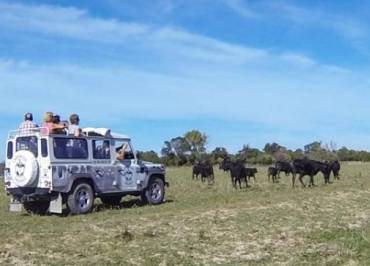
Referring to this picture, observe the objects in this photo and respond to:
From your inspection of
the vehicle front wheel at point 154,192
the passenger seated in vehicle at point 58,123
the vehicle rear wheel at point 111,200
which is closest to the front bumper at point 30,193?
the passenger seated in vehicle at point 58,123

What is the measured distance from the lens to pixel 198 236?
40.5 feet

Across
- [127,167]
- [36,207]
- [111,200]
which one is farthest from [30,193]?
[111,200]

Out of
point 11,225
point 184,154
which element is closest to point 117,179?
point 11,225

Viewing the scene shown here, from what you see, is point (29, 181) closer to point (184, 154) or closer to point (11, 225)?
point (11, 225)

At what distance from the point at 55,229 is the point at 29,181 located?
3.35m

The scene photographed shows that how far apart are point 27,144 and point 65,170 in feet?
4.40

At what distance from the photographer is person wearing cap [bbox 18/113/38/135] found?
17328 millimetres

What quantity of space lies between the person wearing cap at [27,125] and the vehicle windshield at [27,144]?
0.63 feet

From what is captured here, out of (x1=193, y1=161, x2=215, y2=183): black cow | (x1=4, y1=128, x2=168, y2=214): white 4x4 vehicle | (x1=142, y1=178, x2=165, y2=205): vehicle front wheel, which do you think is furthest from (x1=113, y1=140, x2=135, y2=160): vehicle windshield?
(x1=193, y1=161, x2=215, y2=183): black cow

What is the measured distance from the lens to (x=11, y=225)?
49.0 ft

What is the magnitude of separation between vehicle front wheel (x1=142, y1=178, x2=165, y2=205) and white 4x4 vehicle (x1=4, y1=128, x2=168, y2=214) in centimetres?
60

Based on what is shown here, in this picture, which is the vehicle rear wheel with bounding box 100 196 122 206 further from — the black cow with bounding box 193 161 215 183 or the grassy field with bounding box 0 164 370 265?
the black cow with bounding box 193 161 215 183

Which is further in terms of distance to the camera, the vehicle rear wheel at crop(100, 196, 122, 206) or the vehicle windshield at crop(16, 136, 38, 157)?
the vehicle rear wheel at crop(100, 196, 122, 206)

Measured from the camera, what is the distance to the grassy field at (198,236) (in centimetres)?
1050
